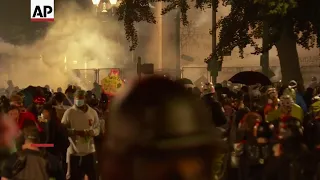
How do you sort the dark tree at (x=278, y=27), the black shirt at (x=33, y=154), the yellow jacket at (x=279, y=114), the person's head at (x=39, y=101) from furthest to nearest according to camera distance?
the dark tree at (x=278, y=27) → the person's head at (x=39, y=101) → the yellow jacket at (x=279, y=114) → the black shirt at (x=33, y=154)

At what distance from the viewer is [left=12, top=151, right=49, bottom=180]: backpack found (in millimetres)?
8203

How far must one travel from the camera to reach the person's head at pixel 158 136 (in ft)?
4.78

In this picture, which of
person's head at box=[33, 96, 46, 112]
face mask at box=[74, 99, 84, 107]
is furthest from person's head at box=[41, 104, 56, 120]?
person's head at box=[33, 96, 46, 112]

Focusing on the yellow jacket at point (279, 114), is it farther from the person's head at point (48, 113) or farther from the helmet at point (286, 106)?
the person's head at point (48, 113)

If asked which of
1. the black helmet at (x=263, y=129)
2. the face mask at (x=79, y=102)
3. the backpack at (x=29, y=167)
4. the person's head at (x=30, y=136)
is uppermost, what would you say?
the face mask at (x=79, y=102)

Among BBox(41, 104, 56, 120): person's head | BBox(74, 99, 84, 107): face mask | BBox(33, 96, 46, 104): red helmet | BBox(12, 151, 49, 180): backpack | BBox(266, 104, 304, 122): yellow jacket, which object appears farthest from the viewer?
BBox(33, 96, 46, 104): red helmet

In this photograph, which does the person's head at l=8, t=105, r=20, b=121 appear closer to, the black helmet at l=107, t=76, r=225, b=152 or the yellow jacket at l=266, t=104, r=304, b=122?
the yellow jacket at l=266, t=104, r=304, b=122

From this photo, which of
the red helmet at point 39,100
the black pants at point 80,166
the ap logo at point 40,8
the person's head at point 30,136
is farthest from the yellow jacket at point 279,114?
the ap logo at point 40,8

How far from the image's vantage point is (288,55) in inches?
896

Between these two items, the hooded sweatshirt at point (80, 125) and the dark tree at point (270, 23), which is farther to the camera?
the dark tree at point (270, 23)

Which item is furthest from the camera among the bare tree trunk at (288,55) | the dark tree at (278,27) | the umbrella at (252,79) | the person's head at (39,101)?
the bare tree trunk at (288,55)

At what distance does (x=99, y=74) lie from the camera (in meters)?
34.2

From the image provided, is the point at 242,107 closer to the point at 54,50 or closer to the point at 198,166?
the point at 198,166

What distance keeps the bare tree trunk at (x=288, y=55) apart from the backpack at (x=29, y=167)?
49.7 ft
